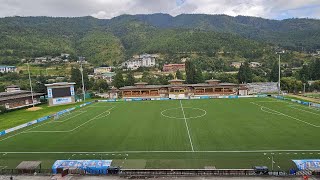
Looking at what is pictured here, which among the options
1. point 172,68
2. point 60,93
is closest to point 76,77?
point 60,93

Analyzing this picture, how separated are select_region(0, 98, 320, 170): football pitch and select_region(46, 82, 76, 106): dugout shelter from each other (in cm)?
1782

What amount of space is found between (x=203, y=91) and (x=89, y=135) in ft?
149

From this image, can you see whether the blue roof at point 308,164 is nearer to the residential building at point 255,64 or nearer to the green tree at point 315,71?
the green tree at point 315,71

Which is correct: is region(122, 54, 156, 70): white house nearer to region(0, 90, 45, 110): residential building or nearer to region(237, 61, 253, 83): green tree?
region(237, 61, 253, 83): green tree

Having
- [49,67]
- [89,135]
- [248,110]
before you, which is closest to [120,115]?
[89,135]

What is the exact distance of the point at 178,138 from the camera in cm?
3494

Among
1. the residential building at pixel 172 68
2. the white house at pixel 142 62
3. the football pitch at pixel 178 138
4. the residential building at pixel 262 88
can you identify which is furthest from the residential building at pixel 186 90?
the white house at pixel 142 62

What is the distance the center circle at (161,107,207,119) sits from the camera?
48812 millimetres

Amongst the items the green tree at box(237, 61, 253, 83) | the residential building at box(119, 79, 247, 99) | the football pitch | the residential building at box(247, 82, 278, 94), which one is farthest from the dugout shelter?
the green tree at box(237, 61, 253, 83)

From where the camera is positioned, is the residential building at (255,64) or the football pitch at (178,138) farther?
the residential building at (255,64)

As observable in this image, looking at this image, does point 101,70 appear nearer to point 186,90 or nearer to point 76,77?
point 76,77

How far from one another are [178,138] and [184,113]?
17.1 m

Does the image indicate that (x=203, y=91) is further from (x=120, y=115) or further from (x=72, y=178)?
(x=72, y=178)

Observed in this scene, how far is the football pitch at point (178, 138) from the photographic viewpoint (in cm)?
2784
